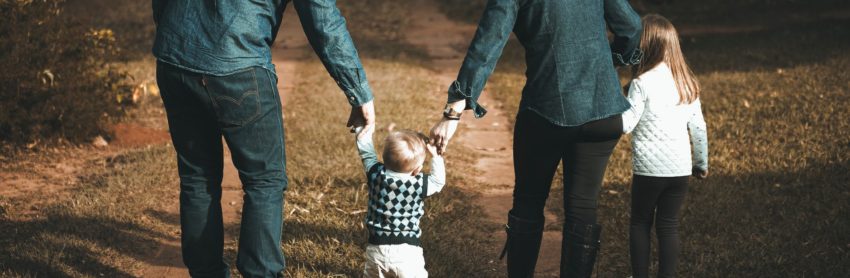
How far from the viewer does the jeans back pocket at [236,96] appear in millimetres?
2922

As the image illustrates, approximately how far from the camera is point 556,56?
308cm

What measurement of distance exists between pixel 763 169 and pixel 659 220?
2.33m

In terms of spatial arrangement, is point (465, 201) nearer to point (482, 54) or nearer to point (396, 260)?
point (396, 260)

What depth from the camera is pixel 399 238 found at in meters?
3.22

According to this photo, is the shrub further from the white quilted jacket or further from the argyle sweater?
the white quilted jacket

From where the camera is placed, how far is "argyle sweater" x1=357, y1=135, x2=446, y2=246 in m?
3.18

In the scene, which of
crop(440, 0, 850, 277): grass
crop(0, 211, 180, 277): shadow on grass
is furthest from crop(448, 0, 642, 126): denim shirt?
crop(0, 211, 180, 277): shadow on grass

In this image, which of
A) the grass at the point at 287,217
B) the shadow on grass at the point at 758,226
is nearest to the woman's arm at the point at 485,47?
the grass at the point at 287,217

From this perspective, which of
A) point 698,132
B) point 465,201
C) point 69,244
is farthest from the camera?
point 465,201

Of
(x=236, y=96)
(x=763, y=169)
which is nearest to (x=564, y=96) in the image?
(x=236, y=96)

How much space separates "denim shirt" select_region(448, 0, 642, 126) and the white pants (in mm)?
582

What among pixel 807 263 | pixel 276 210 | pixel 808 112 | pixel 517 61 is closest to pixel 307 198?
pixel 276 210

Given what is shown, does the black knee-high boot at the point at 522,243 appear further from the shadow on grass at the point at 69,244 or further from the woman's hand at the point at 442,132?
the shadow on grass at the point at 69,244

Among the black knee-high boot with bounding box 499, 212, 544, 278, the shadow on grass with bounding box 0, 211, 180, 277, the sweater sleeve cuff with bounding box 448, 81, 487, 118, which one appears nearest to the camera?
the sweater sleeve cuff with bounding box 448, 81, 487, 118
